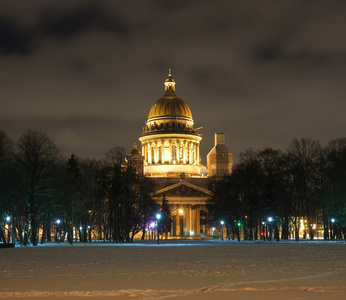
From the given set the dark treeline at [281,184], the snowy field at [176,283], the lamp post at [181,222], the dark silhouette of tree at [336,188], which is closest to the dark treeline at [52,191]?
the dark treeline at [281,184]

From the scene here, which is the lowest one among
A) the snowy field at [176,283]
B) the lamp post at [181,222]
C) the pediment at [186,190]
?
the snowy field at [176,283]

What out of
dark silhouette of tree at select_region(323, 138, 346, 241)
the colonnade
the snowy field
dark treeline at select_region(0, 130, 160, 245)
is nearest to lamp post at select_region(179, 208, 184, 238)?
the colonnade

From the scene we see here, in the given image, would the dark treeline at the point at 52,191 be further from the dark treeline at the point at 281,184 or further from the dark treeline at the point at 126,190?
the dark treeline at the point at 281,184

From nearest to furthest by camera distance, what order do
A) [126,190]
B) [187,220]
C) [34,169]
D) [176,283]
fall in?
[176,283] → [34,169] → [126,190] → [187,220]

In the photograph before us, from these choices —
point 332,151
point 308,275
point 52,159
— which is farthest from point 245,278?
point 332,151

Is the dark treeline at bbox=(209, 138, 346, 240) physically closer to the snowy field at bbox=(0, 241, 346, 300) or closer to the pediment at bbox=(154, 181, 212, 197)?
the snowy field at bbox=(0, 241, 346, 300)

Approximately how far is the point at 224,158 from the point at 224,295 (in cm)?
18013

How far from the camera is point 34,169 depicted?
235ft

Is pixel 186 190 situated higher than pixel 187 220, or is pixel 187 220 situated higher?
pixel 186 190

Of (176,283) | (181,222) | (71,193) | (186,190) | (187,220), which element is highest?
(186,190)

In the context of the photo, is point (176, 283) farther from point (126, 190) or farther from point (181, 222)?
point (181, 222)

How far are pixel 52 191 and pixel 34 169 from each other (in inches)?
145

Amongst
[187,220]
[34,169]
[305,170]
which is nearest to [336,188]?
[305,170]

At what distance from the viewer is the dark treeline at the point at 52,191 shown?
70.9 m
